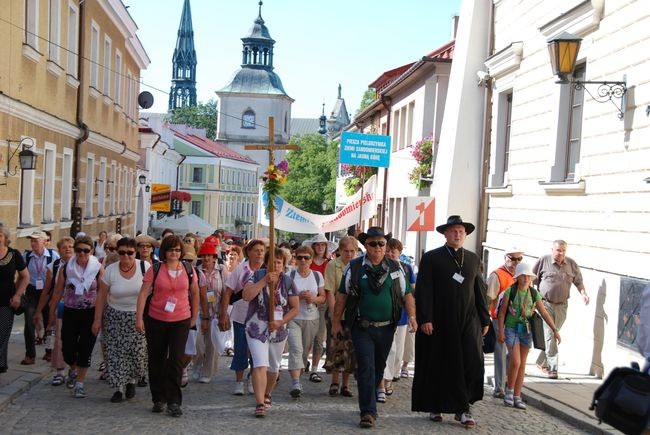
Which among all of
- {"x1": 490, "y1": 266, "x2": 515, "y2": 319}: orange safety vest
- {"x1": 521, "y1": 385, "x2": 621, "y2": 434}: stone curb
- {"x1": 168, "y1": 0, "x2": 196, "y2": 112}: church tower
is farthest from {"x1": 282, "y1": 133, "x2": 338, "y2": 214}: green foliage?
{"x1": 521, "y1": 385, "x2": 621, "y2": 434}: stone curb

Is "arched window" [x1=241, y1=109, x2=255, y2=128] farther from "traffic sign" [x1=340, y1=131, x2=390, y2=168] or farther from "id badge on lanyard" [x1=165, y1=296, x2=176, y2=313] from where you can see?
"id badge on lanyard" [x1=165, y1=296, x2=176, y2=313]

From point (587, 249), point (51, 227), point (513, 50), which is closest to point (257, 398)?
point (587, 249)

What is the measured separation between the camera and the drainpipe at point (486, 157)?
20.5 metres

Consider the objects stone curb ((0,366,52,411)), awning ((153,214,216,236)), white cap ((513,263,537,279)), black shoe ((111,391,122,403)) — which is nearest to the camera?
stone curb ((0,366,52,411))

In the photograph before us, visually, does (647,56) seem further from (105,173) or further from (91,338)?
(105,173)

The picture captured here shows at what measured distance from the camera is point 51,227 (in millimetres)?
20406

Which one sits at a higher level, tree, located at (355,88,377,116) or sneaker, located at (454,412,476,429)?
tree, located at (355,88,377,116)

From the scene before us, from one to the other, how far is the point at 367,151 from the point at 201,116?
127 m

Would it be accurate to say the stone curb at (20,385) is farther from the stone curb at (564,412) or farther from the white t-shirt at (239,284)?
the stone curb at (564,412)

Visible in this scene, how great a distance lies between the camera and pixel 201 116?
150125 millimetres

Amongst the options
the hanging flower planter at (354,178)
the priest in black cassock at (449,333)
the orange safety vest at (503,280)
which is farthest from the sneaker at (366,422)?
the hanging flower planter at (354,178)

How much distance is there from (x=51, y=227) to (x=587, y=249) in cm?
1082

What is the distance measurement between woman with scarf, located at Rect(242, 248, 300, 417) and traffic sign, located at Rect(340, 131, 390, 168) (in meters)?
14.4

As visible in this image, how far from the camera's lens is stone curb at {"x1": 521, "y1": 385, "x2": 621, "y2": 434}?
371 inches
